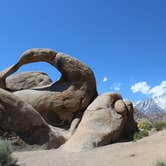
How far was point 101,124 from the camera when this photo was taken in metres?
16.3

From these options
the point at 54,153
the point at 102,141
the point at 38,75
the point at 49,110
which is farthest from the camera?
the point at 38,75

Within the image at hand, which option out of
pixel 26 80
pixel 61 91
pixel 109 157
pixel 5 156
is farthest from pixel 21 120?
pixel 26 80

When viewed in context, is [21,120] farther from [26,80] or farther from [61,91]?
[26,80]

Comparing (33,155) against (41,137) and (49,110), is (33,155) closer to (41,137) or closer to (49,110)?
(41,137)

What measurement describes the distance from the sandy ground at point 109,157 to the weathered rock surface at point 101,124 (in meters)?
2.02

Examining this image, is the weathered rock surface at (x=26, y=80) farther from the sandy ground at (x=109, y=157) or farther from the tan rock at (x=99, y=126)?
the sandy ground at (x=109, y=157)

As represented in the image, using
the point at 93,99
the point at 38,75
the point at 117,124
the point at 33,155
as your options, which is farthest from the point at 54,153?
the point at 38,75

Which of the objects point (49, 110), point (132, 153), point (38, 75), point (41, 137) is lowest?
point (132, 153)

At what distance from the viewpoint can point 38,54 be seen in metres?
19.3

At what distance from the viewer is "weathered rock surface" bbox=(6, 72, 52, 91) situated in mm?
21516

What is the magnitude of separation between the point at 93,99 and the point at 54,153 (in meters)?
7.24

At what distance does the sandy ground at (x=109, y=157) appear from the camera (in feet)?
34.8

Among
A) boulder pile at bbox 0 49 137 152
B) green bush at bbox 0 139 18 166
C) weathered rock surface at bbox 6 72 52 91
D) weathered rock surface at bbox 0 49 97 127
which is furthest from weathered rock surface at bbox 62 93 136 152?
weathered rock surface at bbox 6 72 52 91

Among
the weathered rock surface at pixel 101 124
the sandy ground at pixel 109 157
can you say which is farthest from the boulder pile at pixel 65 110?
the sandy ground at pixel 109 157
